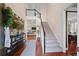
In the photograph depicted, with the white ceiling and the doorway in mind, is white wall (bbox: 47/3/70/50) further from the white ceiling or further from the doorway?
the white ceiling

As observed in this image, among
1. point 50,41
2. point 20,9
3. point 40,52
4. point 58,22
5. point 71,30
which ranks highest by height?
point 20,9

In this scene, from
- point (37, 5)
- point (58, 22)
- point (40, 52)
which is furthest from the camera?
point (58, 22)

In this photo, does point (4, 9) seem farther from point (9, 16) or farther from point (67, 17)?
point (67, 17)

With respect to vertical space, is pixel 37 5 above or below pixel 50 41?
above

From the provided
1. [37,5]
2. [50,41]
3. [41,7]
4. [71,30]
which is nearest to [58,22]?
[71,30]

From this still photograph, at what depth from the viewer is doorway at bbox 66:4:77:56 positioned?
3171 mm

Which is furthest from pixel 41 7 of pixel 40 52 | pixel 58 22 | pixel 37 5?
pixel 40 52

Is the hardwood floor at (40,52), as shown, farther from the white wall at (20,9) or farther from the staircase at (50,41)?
the white wall at (20,9)

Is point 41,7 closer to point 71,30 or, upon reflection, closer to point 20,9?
point 20,9

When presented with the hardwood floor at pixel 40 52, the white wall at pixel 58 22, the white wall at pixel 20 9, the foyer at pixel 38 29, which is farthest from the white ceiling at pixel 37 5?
the hardwood floor at pixel 40 52

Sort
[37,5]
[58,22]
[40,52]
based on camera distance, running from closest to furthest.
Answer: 1. [37,5]
2. [40,52]
3. [58,22]

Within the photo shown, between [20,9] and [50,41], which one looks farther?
[50,41]

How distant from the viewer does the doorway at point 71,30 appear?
317cm

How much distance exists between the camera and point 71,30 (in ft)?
11.1
